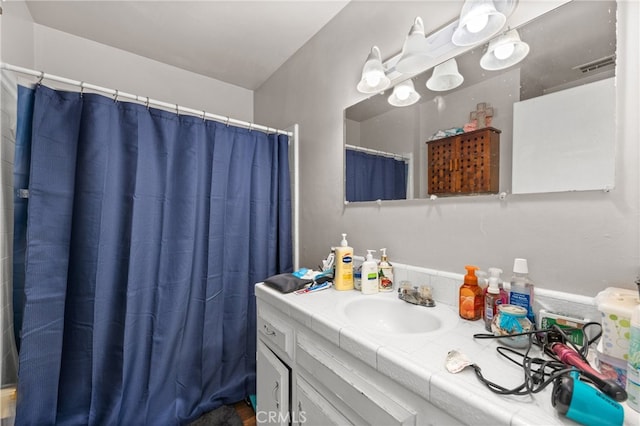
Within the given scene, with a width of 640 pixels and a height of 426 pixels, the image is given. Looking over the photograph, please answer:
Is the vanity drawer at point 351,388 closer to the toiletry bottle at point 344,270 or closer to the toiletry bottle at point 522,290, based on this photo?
the toiletry bottle at point 344,270

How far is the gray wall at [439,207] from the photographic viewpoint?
642mm

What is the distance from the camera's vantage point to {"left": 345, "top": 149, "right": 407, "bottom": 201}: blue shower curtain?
3.82 ft

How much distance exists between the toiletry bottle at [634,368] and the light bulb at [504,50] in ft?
2.57

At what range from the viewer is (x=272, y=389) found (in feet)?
3.54

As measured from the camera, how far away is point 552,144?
75cm

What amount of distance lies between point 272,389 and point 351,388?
1.75 ft

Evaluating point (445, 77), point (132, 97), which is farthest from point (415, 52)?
point (132, 97)

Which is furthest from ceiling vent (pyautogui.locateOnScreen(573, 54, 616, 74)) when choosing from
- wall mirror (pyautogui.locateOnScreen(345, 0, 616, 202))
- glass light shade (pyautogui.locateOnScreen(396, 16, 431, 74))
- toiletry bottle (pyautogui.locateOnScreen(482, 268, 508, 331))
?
toiletry bottle (pyautogui.locateOnScreen(482, 268, 508, 331))

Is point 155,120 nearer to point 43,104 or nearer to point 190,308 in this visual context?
point 43,104

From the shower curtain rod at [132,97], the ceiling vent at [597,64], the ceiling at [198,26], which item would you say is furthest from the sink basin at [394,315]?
the ceiling at [198,26]

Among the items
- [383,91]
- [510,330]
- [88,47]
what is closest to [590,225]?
[510,330]

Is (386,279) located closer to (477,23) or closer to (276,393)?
(276,393)

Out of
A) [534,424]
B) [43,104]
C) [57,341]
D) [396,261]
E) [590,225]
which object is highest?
[43,104]

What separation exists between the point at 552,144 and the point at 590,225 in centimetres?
24
